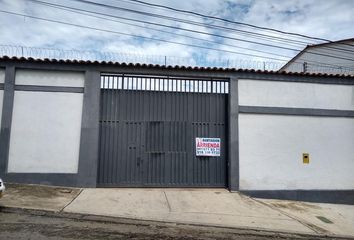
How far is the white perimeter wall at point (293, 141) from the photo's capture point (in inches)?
406

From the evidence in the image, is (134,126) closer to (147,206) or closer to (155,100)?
(155,100)

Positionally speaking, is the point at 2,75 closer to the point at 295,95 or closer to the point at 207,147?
the point at 207,147

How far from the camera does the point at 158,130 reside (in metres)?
10.2

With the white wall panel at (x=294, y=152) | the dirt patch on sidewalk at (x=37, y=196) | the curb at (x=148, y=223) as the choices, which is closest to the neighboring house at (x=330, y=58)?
the white wall panel at (x=294, y=152)

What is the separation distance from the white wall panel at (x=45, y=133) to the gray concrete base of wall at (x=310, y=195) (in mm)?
5415

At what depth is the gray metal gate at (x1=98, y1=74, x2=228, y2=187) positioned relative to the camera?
996cm

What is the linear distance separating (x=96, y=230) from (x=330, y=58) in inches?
816

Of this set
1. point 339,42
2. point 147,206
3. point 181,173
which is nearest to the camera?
point 147,206

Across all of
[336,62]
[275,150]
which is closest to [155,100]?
[275,150]

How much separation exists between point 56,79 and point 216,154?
5340 millimetres

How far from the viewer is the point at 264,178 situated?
33.8 feet

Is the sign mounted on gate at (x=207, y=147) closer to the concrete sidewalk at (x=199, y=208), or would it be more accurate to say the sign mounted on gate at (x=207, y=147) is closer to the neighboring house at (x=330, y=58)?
the concrete sidewalk at (x=199, y=208)

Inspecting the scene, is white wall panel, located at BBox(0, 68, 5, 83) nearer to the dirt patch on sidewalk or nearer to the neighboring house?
the dirt patch on sidewalk

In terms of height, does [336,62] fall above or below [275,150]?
above
